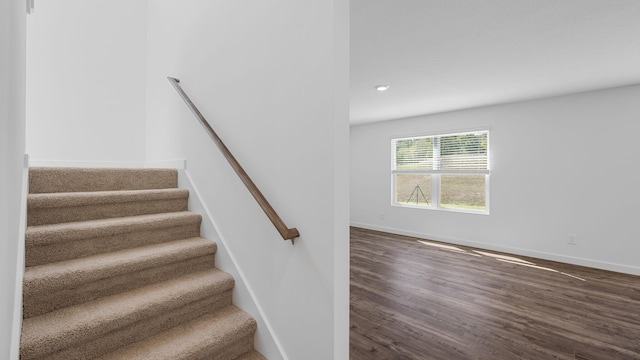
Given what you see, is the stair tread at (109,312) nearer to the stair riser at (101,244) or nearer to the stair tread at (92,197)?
the stair riser at (101,244)

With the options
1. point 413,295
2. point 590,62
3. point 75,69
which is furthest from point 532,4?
point 75,69

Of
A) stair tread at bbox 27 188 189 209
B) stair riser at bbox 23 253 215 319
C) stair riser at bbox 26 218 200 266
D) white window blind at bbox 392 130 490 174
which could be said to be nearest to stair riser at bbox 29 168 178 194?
stair tread at bbox 27 188 189 209

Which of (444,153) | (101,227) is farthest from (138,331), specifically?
(444,153)

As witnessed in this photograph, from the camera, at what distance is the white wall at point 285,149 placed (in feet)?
4.02

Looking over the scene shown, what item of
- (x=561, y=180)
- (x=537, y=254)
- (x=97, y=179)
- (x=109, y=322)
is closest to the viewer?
(x=109, y=322)

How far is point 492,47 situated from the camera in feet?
7.58

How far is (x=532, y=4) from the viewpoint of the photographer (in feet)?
5.65

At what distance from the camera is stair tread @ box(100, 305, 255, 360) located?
1247 mm

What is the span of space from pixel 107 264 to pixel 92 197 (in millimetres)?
561

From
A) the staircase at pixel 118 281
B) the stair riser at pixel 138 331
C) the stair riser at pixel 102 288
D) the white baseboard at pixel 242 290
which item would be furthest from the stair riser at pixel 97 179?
the stair riser at pixel 138 331

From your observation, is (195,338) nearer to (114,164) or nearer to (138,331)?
(138,331)

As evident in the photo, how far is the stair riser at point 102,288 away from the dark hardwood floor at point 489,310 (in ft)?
4.19

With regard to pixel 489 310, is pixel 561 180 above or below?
above

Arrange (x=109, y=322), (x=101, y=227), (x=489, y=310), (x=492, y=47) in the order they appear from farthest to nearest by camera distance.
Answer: (x=489, y=310), (x=492, y=47), (x=101, y=227), (x=109, y=322)
